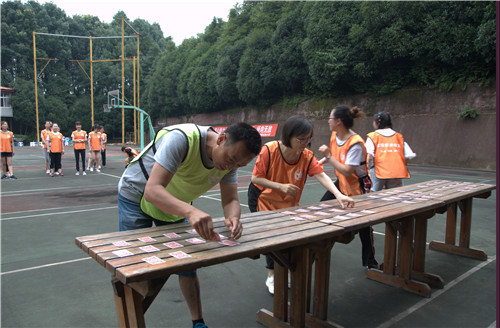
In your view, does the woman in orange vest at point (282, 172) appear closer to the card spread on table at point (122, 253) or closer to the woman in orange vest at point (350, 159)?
the woman in orange vest at point (350, 159)

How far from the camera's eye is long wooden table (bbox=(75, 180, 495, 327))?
1809 millimetres

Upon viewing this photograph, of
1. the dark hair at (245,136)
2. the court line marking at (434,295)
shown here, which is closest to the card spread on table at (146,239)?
the dark hair at (245,136)

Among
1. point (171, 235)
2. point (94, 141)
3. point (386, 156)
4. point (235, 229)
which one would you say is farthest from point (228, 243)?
point (94, 141)

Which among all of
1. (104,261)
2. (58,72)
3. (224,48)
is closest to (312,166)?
(104,261)

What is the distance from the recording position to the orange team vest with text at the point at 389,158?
16.0ft

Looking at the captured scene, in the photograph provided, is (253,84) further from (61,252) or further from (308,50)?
(61,252)

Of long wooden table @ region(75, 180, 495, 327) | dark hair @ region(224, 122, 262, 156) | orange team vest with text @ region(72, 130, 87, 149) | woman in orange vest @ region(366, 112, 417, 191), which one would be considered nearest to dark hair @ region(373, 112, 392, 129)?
woman in orange vest @ region(366, 112, 417, 191)

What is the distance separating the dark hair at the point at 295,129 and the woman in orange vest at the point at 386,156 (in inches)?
83.4

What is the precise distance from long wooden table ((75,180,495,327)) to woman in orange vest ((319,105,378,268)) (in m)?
0.22

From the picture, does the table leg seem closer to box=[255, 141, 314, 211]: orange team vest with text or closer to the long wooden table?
the long wooden table

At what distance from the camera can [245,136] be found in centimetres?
199

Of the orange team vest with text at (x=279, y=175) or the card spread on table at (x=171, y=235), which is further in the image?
the orange team vest with text at (x=279, y=175)

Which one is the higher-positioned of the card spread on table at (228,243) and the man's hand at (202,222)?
the man's hand at (202,222)

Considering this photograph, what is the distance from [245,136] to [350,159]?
2074 mm
